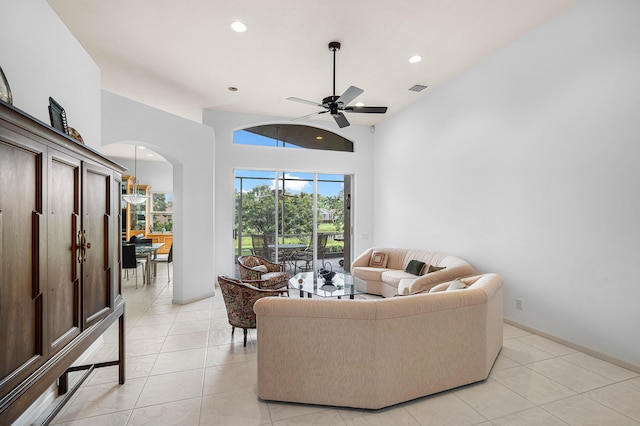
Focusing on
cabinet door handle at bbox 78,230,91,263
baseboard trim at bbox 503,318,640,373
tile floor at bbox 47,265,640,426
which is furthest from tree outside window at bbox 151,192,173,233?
baseboard trim at bbox 503,318,640,373

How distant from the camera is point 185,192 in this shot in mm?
4992

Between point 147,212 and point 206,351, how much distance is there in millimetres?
7944

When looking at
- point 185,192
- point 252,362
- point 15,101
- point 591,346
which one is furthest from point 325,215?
point 15,101

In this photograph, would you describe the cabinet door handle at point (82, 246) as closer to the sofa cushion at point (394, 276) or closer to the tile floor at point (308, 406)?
the tile floor at point (308, 406)

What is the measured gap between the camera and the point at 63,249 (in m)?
1.65

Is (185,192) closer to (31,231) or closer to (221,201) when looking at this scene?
(221,201)

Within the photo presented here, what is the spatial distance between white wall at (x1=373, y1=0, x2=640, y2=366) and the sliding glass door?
270 centimetres

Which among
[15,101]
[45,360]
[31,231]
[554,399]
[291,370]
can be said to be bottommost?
[554,399]

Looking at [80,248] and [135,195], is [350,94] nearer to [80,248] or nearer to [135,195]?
[80,248]

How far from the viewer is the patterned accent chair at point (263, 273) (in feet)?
15.2

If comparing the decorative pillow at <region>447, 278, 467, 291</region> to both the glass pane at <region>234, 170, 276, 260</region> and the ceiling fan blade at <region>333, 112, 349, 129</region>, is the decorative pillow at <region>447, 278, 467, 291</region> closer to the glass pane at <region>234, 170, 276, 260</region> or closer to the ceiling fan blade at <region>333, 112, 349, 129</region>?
the ceiling fan blade at <region>333, 112, 349, 129</region>

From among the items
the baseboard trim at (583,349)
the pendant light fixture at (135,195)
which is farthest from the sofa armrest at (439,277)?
the pendant light fixture at (135,195)

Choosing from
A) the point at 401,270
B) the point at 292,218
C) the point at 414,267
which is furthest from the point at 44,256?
the point at 292,218

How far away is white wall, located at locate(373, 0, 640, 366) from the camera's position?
290 centimetres
